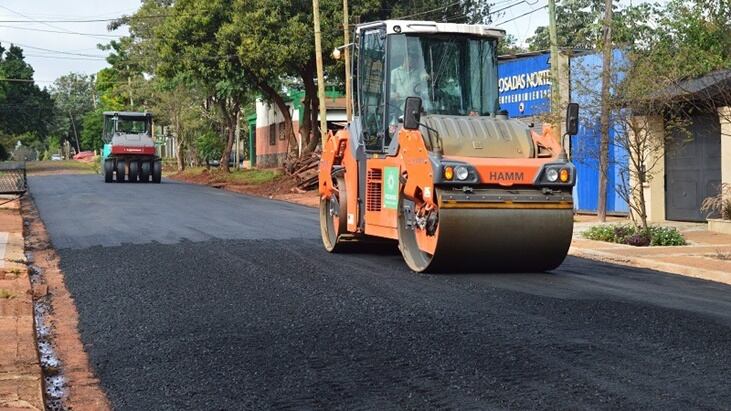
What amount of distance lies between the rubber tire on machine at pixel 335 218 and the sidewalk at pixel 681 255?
404cm

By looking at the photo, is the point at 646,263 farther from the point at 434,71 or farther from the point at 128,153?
the point at 128,153

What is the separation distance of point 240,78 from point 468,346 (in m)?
30.9

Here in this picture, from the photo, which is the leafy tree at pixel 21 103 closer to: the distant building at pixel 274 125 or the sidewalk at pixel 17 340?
the distant building at pixel 274 125

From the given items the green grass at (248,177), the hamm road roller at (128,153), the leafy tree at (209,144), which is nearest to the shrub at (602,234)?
the green grass at (248,177)

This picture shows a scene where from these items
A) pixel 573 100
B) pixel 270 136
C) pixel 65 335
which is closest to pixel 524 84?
pixel 573 100

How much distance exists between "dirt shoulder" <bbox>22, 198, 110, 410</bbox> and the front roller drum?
4.17m

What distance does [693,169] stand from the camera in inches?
814

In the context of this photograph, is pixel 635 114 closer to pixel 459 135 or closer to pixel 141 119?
pixel 459 135

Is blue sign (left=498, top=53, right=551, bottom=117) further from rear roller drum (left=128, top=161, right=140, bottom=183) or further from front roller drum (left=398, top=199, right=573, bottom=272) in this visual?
rear roller drum (left=128, top=161, right=140, bottom=183)

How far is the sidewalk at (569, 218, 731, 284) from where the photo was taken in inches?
507

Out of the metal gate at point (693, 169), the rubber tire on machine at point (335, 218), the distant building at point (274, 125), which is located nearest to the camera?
the rubber tire on machine at point (335, 218)

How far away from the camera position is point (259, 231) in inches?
703

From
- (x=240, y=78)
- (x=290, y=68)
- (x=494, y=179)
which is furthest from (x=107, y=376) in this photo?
(x=240, y=78)

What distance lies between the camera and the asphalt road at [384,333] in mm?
6156
